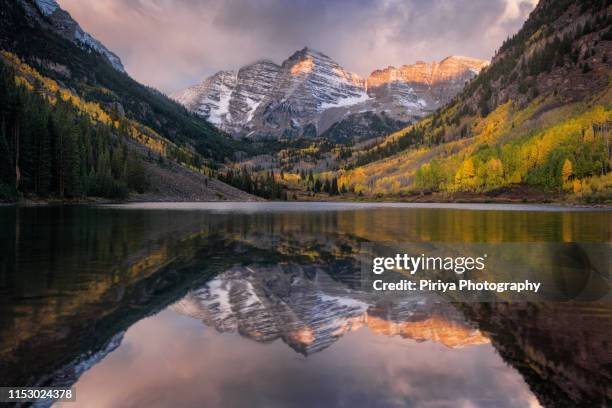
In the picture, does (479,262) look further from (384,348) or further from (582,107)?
(582,107)

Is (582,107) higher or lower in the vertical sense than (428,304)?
higher

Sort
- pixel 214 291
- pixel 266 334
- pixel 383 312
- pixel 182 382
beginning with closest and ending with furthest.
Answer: pixel 182 382 < pixel 266 334 < pixel 383 312 < pixel 214 291

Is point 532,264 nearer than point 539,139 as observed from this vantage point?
Yes

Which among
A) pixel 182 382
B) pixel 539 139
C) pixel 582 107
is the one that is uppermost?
pixel 582 107

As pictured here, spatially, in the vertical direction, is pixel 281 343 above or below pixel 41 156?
below

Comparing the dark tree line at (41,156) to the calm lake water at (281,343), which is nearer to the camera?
the calm lake water at (281,343)

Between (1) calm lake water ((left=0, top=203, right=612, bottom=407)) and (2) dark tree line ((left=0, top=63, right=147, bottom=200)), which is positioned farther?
(2) dark tree line ((left=0, top=63, right=147, bottom=200))

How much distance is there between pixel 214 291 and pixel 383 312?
629 cm

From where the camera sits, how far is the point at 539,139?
182 metres

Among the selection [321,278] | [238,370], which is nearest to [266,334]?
[238,370]

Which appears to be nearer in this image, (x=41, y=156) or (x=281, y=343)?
(x=281, y=343)

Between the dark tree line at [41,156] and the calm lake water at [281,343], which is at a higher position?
the dark tree line at [41,156]

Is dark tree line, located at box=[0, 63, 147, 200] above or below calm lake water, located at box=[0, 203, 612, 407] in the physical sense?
above

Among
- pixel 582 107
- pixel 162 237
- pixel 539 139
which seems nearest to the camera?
pixel 162 237
